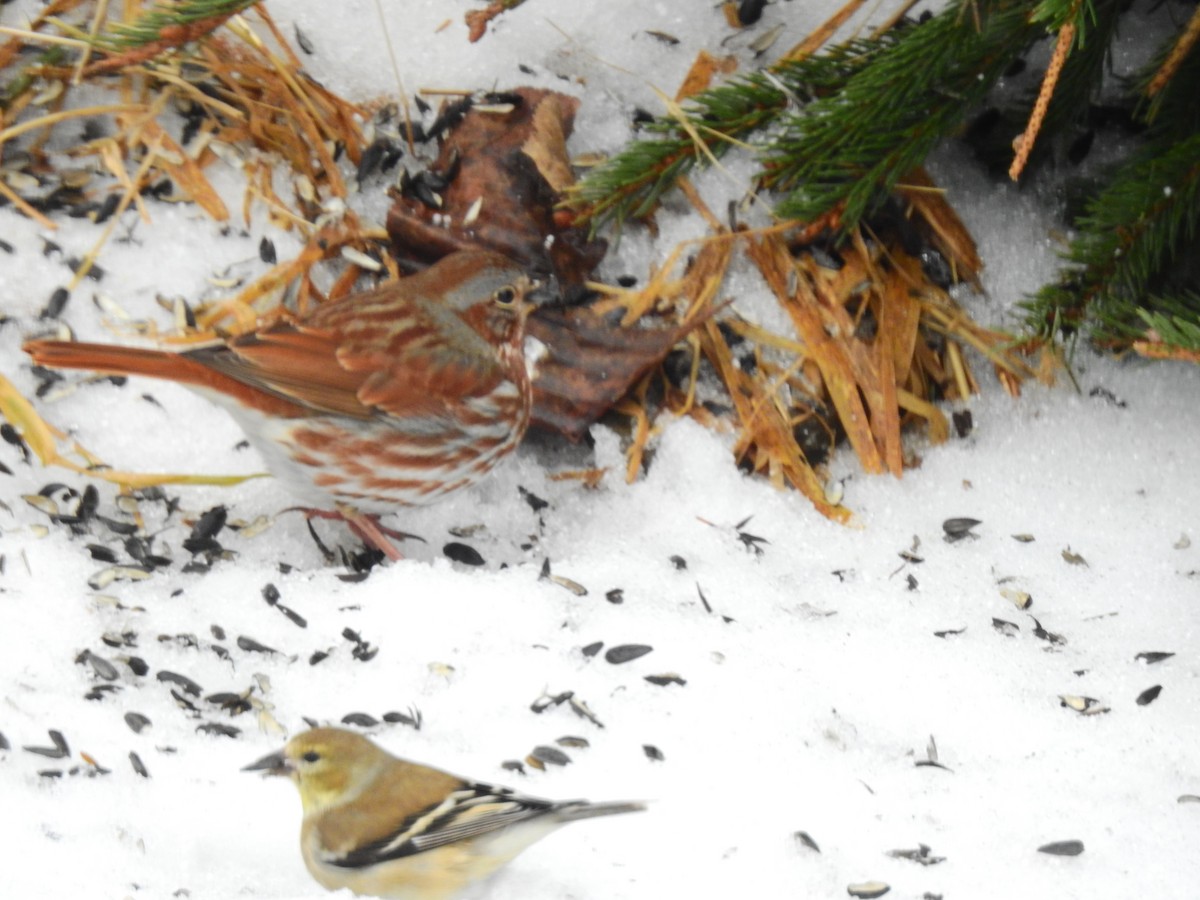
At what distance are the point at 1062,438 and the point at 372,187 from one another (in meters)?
2.24

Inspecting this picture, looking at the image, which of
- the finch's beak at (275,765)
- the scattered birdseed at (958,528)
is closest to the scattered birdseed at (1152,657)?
the scattered birdseed at (958,528)

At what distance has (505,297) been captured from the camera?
4.01m

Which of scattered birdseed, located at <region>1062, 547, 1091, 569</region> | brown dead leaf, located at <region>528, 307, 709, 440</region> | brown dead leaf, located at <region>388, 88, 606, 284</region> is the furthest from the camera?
brown dead leaf, located at <region>388, 88, 606, 284</region>

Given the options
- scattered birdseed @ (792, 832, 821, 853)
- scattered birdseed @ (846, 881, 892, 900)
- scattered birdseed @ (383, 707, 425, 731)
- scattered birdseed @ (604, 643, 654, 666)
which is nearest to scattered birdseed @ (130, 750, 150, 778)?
scattered birdseed @ (383, 707, 425, 731)

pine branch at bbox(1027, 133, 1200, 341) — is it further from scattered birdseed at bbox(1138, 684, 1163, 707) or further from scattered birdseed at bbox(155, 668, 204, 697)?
scattered birdseed at bbox(155, 668, 204, 697)

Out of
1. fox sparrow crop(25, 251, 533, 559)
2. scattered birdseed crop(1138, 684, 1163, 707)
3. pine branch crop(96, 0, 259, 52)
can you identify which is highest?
pine branch crop(96, 0, 259, 52)

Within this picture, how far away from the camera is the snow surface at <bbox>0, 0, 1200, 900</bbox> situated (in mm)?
2990

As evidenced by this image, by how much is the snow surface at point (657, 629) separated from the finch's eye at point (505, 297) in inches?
19.6

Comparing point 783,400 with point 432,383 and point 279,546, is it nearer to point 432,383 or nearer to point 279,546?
point 432,383

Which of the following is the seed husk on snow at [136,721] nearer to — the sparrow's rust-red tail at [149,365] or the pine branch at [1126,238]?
the sparrow's rust-red tail at [149,365]

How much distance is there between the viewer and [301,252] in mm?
4328

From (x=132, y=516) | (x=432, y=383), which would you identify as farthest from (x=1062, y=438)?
(x=132, y=516)

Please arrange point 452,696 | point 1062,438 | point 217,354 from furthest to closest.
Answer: point 1062,438, point 217,354, point 452,696

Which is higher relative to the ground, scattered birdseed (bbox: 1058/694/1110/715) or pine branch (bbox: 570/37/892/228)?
pine branch (bbox: 570/37/892/228)
